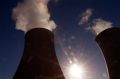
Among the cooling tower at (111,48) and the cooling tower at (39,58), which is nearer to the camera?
the cooling tower at (39,58)

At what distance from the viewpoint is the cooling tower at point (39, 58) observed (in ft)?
35.4

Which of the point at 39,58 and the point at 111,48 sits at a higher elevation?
the point at 111,48

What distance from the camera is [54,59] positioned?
1162 cm

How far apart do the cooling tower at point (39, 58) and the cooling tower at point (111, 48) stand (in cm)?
264

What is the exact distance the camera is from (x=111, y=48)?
12.3m

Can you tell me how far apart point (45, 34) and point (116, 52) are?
3838 mm

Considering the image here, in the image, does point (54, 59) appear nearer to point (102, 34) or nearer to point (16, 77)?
point (16, 77)

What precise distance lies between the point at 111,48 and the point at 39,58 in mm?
3881

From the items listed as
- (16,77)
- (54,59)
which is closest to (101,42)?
(54,59)

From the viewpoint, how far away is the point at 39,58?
11.2 m

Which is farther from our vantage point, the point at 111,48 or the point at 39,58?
the point at 111,48

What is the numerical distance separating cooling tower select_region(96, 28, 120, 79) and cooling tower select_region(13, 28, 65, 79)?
2638mm

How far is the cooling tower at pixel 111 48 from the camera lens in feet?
38.3

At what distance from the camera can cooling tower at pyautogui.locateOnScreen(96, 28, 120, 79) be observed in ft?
38.3
